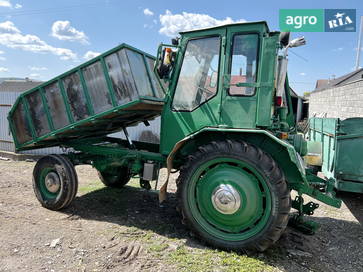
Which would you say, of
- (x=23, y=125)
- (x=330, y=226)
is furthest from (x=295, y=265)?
(x=23, y=125)

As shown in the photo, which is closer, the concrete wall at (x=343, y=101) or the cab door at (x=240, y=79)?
the cab door at (x=240, y=79)

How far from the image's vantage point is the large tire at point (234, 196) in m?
3.54

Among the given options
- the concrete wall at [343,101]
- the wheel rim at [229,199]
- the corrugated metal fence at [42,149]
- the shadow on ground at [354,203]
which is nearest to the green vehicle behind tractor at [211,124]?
the wheel rim at [229,199]

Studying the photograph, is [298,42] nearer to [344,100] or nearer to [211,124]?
[211,124]

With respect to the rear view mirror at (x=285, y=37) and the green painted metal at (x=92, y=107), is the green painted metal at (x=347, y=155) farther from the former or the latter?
the green painted metal at (x=92, y=107)

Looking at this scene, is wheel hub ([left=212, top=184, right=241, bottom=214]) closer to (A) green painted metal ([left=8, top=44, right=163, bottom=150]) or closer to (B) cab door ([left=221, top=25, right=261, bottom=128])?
(B) cab door ([left=221, top=25, right=261, bottom=128])

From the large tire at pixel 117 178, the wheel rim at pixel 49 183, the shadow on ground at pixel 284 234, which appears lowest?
the shadow on ground at pixel 284 234

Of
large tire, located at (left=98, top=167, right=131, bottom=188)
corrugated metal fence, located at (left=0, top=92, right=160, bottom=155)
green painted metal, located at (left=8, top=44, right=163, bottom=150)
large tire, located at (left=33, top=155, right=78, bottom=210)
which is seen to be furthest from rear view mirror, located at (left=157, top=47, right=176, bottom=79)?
corrugated metal fence, located at (left=0, top=92, right=160, bottom=155)

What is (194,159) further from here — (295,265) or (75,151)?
(75,151)

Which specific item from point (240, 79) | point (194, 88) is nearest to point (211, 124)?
point (194, 88)

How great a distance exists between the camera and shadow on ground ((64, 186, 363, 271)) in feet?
12.0

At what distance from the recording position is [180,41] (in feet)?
14.0

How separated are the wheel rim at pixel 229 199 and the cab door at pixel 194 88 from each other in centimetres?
64

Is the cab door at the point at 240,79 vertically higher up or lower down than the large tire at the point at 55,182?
higher up
